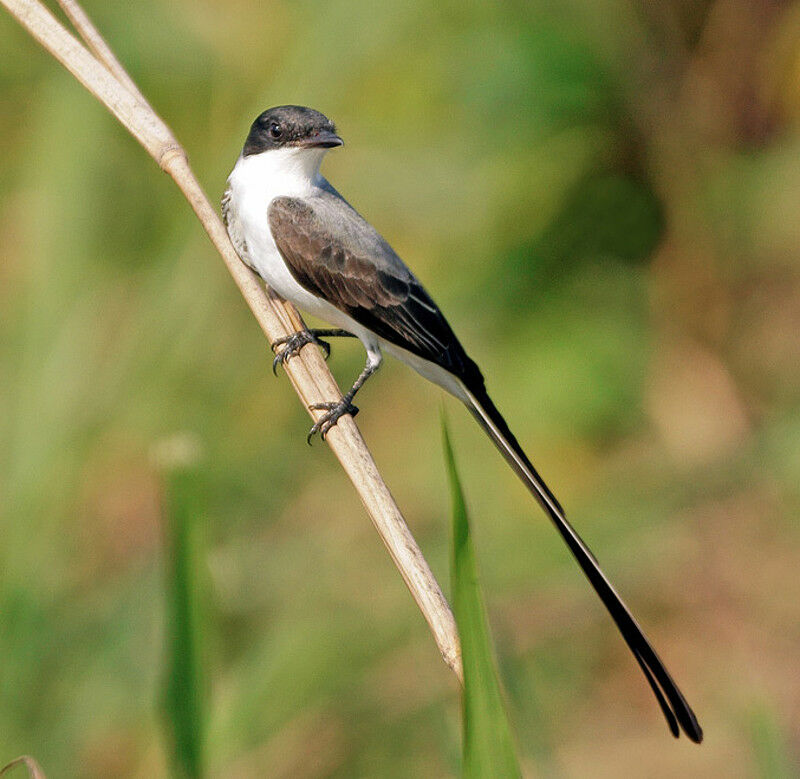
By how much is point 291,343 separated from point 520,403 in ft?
6.56

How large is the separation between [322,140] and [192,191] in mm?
472

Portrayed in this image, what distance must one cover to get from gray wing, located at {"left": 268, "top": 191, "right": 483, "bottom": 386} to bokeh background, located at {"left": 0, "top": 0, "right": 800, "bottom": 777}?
0.49 meters

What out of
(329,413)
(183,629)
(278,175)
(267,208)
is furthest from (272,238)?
(183,629)

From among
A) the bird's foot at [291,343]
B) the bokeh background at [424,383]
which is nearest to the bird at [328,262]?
the bird's foot at [291,343]

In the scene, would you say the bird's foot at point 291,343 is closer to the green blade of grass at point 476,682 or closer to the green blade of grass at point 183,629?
the green blade of grass at point 183,629

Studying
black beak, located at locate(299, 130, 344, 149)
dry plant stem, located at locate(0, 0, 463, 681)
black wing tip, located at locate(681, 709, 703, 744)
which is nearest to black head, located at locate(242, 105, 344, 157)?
black beak, located at locate(299, 130, 344, 149)

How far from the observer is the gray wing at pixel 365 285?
2.06m

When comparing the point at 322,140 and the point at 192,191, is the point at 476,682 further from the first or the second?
the point at 322,140

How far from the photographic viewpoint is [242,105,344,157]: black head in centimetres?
212

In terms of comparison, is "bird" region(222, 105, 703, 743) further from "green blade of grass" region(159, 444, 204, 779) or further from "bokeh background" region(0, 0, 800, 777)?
"green blade of grass" region(159, 444, 204, 779)

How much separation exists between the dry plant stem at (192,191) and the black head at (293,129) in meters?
0.41

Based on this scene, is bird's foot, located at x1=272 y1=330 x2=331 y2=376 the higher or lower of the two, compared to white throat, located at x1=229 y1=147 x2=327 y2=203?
lower

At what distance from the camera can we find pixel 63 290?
7.81 feet

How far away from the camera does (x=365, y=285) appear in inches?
81.8
